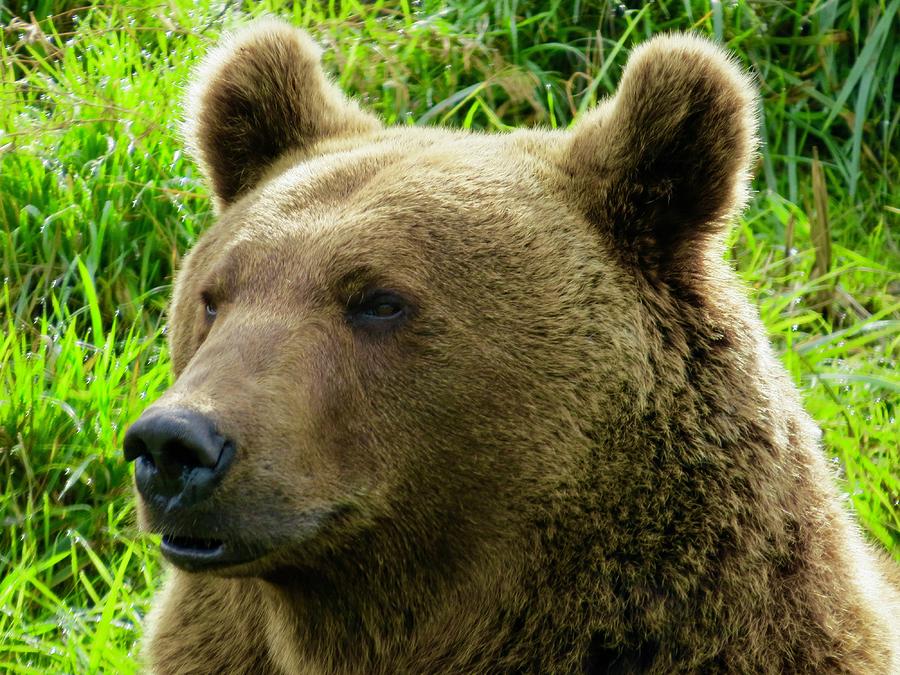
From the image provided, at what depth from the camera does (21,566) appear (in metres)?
4.87

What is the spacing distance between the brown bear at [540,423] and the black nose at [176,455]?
0.08 metres

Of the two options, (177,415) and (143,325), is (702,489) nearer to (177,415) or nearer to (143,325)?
(177,415)

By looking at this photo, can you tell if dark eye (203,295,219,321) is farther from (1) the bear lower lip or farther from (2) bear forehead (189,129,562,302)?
(1) the bear lower lip

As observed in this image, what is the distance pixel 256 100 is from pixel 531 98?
104 inches

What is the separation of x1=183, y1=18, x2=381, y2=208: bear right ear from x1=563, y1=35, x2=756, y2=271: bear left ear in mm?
1046

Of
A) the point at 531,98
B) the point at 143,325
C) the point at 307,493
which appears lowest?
the point at 143,325

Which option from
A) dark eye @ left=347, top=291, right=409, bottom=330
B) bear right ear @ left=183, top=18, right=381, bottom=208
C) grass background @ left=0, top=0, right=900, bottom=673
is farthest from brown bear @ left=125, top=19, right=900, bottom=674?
grass background @ left=0, top=0, right=900, bottom=673

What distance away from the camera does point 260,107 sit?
15.2ft

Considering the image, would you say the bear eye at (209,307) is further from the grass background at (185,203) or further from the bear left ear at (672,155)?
the grass background at (185,203)

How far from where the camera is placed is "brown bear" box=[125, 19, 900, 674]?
3.74 m

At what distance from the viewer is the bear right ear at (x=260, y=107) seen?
4641 mm

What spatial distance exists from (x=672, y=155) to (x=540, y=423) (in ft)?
2.80

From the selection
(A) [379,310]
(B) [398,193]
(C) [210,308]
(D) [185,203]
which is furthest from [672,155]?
(D) [185,203]

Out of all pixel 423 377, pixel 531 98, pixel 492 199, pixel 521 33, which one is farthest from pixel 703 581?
pixel 521 33
